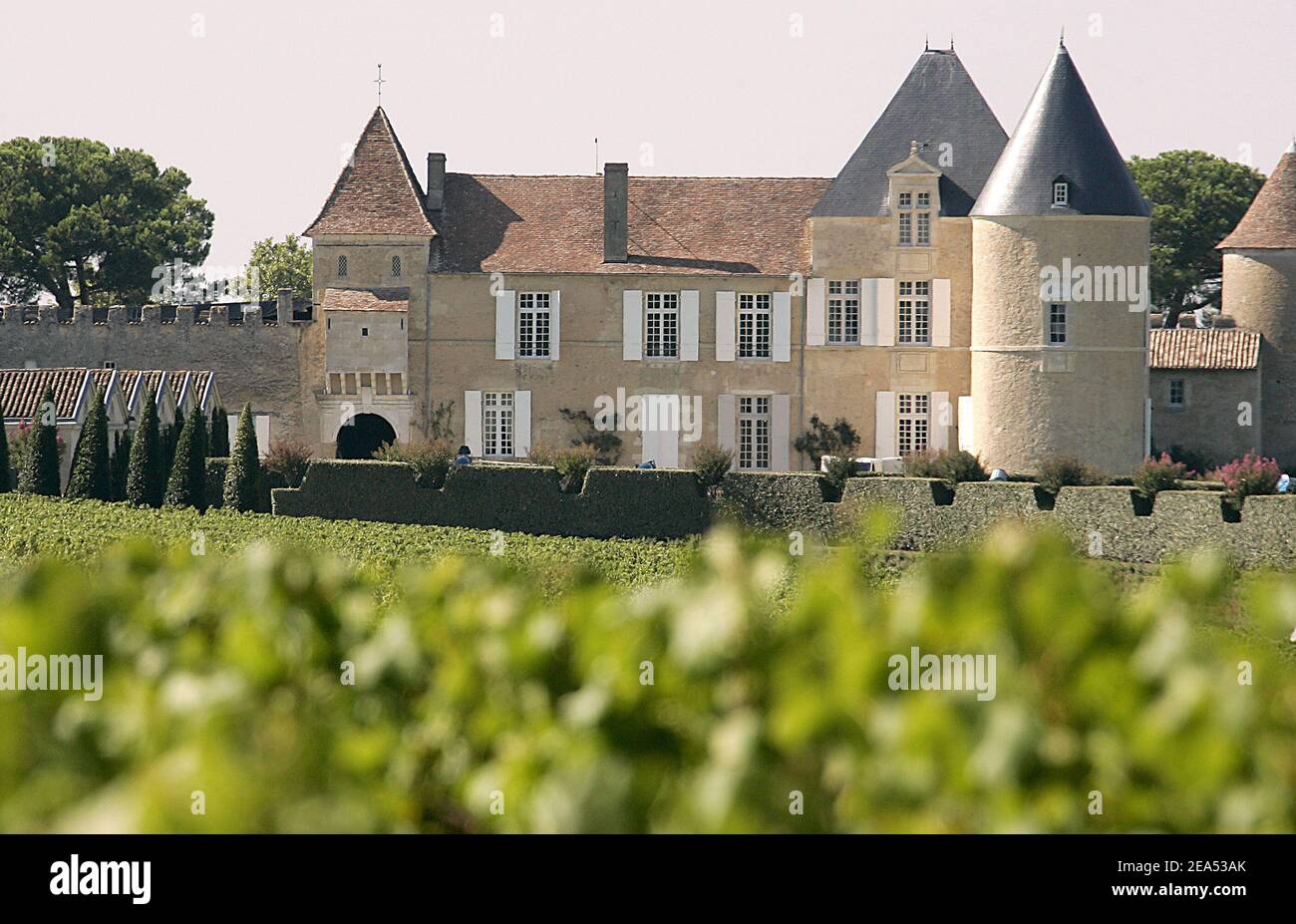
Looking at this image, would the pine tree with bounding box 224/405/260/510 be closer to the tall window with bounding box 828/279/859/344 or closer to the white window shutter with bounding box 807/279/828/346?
the white window shutter with bounding box 807/279/828/346

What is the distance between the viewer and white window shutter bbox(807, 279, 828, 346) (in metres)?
39.1

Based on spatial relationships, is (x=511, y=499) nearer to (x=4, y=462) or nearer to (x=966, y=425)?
(x=4, y=462)

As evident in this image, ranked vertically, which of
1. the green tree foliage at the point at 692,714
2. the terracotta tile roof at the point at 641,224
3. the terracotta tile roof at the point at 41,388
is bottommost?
the green tree foliage at the point at 692,714

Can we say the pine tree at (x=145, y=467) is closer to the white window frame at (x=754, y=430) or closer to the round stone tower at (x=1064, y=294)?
the white window frame at (x=754, y=430)

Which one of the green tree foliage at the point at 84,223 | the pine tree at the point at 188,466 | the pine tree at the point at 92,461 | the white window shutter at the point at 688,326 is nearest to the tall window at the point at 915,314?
the white window shutter at the point at 688,326

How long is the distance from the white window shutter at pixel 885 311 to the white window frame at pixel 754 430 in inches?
101

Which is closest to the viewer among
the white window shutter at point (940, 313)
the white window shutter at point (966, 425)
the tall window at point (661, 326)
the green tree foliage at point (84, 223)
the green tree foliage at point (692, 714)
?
the green tree foliage at point (692, 714)

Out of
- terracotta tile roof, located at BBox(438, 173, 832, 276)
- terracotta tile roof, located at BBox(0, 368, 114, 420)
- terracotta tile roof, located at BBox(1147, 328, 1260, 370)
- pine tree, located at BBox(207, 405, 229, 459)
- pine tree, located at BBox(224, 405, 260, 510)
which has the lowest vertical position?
pine tree, located at BBox(224, 405, 260, 510)

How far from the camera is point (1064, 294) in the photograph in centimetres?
3647

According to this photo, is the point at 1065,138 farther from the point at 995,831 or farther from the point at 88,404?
the point at 995,831

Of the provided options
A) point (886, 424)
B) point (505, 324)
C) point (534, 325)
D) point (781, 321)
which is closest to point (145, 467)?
point (505, 324)

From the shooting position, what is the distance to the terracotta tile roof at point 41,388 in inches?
1459

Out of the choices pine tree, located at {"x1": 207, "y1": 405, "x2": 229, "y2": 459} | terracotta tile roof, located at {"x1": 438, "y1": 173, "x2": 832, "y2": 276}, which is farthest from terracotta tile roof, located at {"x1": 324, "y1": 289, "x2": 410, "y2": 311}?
pine tree, located at {"x1": 207, "y1": 405, "x2": 229, "y2": 459}

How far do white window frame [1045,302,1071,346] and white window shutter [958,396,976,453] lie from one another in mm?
2212
